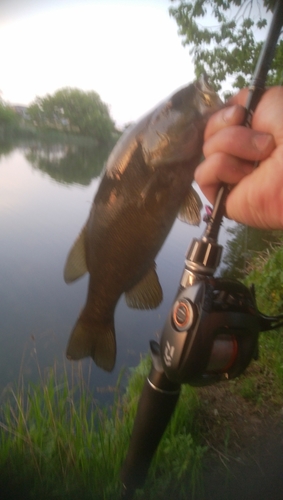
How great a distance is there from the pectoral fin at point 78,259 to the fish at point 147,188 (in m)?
0.06

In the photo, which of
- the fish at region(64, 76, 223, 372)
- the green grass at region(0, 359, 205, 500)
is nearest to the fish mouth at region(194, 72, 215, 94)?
the fish at region(64, 76, 223, 372)

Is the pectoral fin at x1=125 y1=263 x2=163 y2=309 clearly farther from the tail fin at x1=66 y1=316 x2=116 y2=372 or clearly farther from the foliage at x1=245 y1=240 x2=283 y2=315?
the foliage at x1=245 y1=240 x2=283 y2=315

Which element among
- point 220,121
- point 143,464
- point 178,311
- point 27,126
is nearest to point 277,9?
point 220,121

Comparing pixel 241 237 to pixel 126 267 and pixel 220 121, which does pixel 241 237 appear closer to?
pixel 126 267

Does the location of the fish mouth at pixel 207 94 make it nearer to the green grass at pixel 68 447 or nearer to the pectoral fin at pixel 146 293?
the pectoral fin at pixel 146 293

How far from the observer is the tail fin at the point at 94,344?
1443 mm

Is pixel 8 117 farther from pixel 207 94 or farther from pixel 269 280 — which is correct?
pixel 269 280

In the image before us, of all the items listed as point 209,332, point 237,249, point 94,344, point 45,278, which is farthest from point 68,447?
point 237,249

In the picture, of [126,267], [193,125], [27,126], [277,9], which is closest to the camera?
[277,9]

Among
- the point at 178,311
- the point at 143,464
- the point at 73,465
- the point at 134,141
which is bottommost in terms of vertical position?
the point at 73,465

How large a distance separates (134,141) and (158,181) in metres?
0.17

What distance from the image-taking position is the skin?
3.14 ft

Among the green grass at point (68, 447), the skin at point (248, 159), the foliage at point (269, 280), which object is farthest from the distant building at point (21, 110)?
the foliage at point (269, 280)

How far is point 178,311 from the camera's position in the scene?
1015 mm
